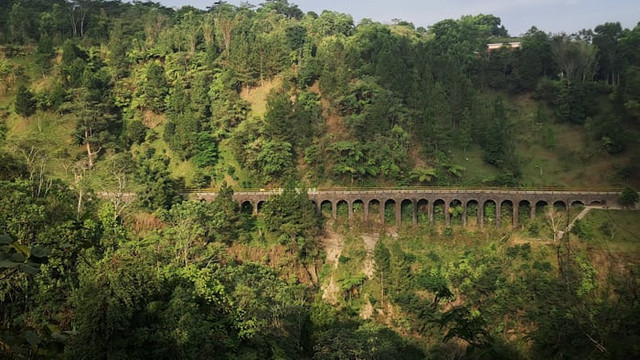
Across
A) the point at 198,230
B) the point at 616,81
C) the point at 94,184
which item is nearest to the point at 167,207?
the point at 94,184

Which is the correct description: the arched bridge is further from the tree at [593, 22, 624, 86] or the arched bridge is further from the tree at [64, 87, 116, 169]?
the tree at [593, 22, 624, 86]

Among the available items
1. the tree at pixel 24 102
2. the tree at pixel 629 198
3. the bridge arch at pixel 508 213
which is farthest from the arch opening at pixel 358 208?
the tree at pixel 24 102

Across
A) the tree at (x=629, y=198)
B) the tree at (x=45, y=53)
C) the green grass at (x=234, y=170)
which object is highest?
the tree at (x=45, y=53)

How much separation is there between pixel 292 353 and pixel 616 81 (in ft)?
203

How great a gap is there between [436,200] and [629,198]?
1580 cm

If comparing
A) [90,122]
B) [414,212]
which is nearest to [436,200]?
[414,212]

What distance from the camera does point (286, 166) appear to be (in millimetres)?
53312

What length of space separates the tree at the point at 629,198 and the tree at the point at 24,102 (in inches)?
2335

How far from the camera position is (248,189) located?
52469 millimetres

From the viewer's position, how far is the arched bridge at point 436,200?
160 ft

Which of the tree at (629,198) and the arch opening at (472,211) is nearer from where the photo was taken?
the tree at (629,198)

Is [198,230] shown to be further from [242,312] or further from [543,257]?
[543,257]

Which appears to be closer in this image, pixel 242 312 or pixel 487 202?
pixel 242 312

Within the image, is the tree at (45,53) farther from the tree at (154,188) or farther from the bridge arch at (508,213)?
the bridge arch at (508,213)
